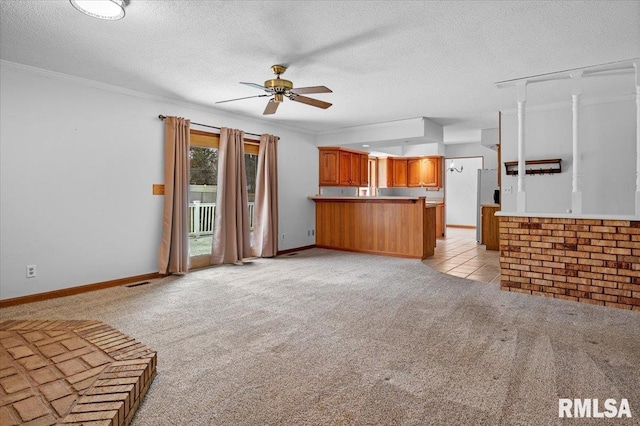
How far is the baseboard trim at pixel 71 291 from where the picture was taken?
12.0ft

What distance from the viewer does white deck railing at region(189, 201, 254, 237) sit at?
260 inches

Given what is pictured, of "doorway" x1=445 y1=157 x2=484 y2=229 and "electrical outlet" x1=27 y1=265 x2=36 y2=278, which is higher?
"doorway" x1=445 y1=157 x2=484 y2=229

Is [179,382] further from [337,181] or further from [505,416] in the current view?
[337,181]

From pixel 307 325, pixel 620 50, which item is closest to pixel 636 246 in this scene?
pixel 620 50

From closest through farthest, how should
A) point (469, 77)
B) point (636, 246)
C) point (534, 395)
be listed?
1. point (534, 395)
2. point (636, 246)
3. point (469, 77)

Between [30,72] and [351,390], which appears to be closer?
[351,390]

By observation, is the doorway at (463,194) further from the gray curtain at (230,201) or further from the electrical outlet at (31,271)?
the electrical outlet at (31,271)

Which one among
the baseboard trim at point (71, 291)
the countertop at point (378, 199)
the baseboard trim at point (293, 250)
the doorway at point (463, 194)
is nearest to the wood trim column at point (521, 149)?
the countertop at point (378, 199)

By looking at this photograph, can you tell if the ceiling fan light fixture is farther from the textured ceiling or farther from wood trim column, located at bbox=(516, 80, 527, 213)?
wood trim column, located at bbox=(516, 80, 527, 213)

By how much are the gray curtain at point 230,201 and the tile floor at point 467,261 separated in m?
3.12

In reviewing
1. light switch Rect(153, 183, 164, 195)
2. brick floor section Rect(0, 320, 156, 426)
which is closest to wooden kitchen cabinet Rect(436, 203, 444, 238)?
light switch Rect(153, 183, 164, 195)

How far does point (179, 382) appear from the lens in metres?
2.10

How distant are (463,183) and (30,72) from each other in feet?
38.0

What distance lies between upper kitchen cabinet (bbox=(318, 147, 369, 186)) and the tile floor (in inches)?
98.7
